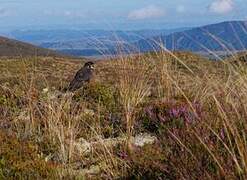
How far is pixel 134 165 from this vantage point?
616 centimetres

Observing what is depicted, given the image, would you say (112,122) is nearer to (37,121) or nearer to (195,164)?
(37,121)

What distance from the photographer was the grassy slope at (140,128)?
5.12 meters

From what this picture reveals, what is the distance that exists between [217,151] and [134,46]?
5288 mm

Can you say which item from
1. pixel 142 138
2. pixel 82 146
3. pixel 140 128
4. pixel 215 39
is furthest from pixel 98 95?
pixel 215 39

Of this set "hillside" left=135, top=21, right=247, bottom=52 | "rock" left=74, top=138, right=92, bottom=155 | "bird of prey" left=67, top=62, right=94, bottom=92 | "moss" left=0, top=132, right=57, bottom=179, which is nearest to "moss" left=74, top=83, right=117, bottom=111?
"bird of prey" left=67, top=62, right=94, bottom=92

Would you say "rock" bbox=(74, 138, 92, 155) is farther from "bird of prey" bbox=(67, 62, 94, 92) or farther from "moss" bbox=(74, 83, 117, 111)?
"bird of prey" bbox=(67, 62, 94, 92)

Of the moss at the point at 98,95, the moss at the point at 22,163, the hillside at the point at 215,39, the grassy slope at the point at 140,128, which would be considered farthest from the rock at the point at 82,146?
the moss at the point at 98,95

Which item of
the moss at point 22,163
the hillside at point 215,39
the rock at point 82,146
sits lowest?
the rock at point 82,146

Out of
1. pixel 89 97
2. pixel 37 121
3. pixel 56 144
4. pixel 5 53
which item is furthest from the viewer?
pixel 5 53

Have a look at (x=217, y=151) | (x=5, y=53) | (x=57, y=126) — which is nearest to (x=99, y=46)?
(x=57, y=126)

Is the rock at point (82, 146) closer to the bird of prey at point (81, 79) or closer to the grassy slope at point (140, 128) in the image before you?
the grassy slope at point (140, 128)

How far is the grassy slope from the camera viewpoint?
5.12m

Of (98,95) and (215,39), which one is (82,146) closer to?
(215,39)

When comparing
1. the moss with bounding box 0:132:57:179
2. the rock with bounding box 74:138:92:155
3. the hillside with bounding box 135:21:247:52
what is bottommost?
the rock with bounding box 74:138:92:155
